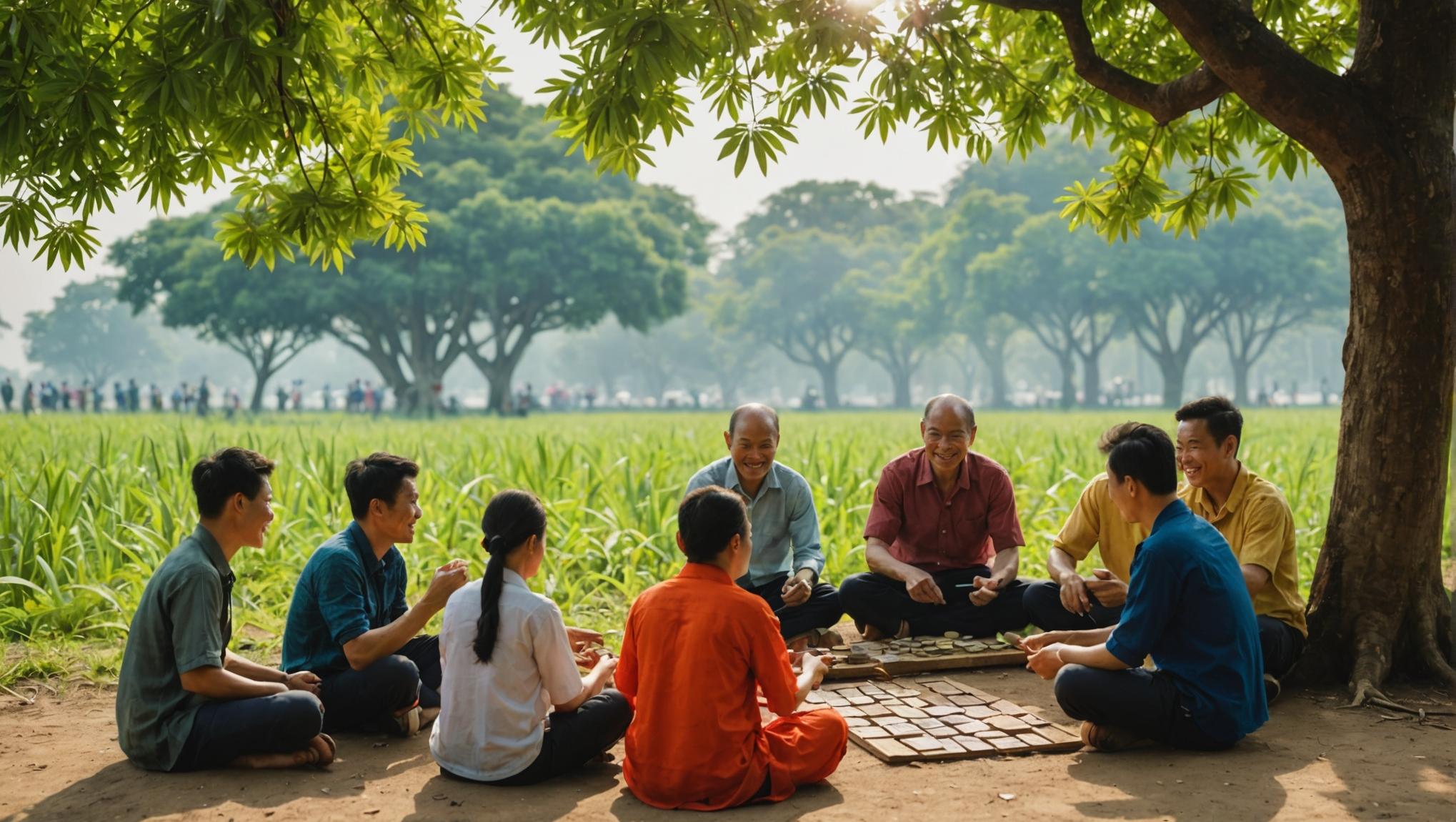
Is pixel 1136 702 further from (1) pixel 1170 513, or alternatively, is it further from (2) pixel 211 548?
(2) pixel 211 548

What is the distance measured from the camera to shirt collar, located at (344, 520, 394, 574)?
4.66 m

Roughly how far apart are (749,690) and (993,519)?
2878mm

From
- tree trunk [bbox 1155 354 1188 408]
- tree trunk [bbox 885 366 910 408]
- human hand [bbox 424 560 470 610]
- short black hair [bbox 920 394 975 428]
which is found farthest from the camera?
tree trunk [bbox 885 366 910 408]

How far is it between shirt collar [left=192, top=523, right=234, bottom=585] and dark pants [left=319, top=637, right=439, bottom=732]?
76cm

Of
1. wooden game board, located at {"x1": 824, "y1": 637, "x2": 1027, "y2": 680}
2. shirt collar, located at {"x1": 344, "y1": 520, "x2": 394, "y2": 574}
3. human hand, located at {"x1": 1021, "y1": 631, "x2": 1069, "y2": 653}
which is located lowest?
wooden game board, located at {"x1": 824, "y1": 637, "x2": 1027, "y2": 680}

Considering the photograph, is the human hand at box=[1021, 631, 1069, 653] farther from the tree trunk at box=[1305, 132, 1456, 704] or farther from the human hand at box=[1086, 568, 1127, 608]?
the tree trunk at box=[1305, 132, 1456, 704]

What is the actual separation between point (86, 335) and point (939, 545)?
70.2 metres

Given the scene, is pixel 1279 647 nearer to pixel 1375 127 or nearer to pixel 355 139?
pixel 1375 127

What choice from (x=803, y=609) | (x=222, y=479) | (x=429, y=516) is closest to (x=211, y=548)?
(x=222, y=479)

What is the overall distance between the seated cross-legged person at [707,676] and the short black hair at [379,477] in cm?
126

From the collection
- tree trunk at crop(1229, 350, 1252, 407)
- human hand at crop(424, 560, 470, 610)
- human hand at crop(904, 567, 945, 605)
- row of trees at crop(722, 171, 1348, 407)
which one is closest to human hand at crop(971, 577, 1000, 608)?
human hand at crop(904, 567, 945, 605)

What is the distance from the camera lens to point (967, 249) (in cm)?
4525

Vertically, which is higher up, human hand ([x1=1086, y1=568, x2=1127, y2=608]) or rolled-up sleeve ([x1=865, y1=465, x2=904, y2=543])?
rolled-up sleeve ([x1=865, y1=465, x2=904, y2=543])

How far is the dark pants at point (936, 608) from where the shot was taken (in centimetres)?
634
